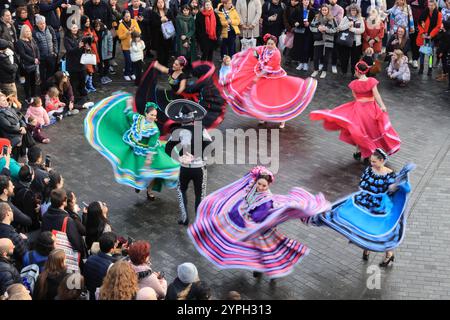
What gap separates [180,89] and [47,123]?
270 cm

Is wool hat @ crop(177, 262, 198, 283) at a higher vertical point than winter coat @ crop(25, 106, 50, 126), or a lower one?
higher

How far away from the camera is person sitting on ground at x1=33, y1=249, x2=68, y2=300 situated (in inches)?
299

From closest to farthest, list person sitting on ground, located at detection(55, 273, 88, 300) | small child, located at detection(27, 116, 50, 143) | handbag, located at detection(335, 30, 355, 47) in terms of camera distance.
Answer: person sitting on ground, located at detection(55, 273, 88, 300), small child, located at detection(27, 116, 50, 143), handbag, located at detection(335, 30, 355, 47)

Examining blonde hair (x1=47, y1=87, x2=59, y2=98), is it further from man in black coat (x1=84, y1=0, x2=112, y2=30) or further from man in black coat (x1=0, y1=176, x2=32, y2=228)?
man in black coat (x1=0, y1=176, x2=32, y2=228)

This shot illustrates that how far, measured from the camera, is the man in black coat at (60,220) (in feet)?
28.8

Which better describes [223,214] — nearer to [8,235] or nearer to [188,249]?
[188,249]

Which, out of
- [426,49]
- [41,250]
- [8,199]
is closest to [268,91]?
[426,49]

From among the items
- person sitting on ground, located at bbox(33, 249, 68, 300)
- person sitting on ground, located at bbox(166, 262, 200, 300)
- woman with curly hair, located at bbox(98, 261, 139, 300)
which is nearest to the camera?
woman with curly hair, located at bbox(98, 261, 139, 300)

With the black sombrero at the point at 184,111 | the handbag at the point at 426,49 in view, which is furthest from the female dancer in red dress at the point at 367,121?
the handbag at the point at 426,49

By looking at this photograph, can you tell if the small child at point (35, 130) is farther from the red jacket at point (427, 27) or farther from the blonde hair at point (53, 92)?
the red jacket at point (427, 27)

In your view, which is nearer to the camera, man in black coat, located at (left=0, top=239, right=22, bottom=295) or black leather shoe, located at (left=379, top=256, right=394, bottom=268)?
man in black coat, located at (left=0, top=239, right=22, bottom=295)

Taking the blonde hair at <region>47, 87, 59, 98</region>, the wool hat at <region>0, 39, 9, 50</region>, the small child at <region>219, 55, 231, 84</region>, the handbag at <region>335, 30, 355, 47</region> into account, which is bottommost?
the blonde hair at <region>47, 87, 59, 98</region>

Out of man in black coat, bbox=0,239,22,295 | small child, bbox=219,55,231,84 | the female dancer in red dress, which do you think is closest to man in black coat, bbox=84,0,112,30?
small child, bbox=219,55,231,84

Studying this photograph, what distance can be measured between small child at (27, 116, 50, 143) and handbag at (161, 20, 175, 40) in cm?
428
